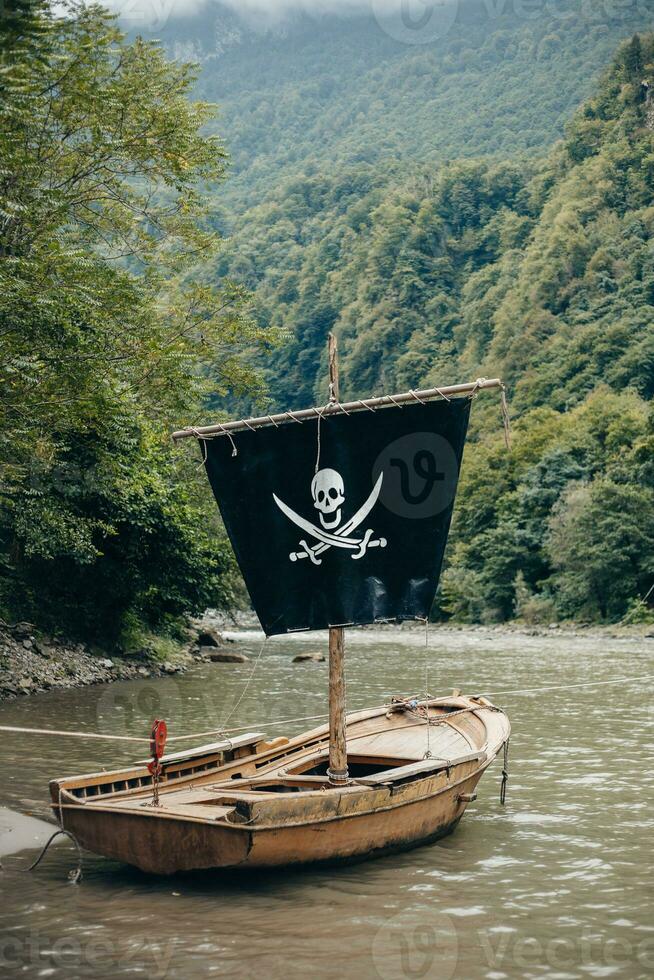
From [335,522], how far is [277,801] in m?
3.07

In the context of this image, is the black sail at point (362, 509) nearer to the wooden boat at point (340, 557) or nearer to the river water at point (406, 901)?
the wooden boat at point (340, 557)

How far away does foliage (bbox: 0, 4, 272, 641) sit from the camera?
17.8 meters

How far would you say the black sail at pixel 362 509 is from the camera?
34.7 feet

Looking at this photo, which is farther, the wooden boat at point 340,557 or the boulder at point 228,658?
the boulder at point 228,658

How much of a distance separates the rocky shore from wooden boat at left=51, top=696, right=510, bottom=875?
40.6 feet

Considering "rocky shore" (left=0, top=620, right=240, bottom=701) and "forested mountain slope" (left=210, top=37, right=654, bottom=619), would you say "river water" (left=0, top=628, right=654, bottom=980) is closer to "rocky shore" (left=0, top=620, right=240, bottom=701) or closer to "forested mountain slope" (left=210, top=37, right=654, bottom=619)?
"rocky shore" (left=0, top=620, right=240, bottom=701)

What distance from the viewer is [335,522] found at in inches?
417

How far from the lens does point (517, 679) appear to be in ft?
93.1

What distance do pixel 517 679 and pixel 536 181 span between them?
421ft

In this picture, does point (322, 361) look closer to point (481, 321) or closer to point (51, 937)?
point (481, 321)

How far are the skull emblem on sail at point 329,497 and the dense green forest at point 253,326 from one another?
6.43 meters

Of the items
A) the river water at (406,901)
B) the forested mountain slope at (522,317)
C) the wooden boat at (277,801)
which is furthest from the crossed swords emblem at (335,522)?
the forested mountain slope at (522,317)

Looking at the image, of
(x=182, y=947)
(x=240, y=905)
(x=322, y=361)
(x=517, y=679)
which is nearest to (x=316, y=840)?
(x=240, y=905)

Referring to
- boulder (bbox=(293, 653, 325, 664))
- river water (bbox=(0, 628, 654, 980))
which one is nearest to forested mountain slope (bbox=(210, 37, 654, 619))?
boulder (bbox=(293, 653, 325, 664))
